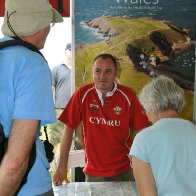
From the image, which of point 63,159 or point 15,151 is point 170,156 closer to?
point 15,151

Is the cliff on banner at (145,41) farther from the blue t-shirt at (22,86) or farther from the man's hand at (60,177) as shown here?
the blue t-shirt at (22,86)

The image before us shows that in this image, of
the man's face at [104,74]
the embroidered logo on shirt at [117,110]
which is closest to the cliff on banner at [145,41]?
the man's face at [104,74]

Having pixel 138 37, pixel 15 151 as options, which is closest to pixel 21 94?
pixel 15 151

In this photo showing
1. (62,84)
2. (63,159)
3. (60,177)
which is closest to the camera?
(60,177)

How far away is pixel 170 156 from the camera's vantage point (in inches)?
50.9

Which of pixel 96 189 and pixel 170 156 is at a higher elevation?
pixel 170 156

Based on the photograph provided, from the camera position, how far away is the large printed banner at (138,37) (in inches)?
112

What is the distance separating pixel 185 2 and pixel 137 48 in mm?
523

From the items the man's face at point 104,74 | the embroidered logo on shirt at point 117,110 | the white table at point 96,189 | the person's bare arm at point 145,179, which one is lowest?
the white table at point 96,189

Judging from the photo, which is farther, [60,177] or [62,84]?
[62,84]

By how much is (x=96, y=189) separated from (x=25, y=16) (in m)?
1.05

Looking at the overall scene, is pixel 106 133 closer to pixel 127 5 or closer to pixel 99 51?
pixel 99 51

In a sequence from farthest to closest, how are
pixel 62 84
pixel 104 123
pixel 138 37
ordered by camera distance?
pixel 62 84 → pixel 138 37 → pixel 104 123

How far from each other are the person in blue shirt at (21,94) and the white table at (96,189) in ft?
2.45
